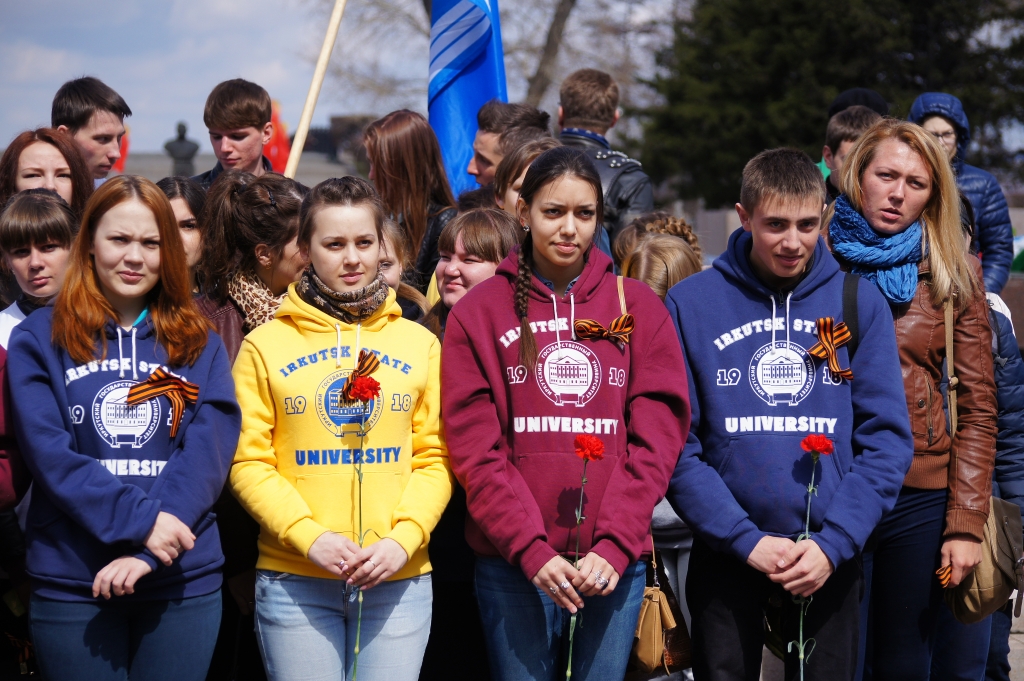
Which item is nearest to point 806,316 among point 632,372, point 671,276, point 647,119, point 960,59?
point 632,372

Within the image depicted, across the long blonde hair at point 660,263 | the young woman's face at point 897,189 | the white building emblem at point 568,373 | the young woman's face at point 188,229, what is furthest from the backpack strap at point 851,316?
the young woman's face at point 188,229

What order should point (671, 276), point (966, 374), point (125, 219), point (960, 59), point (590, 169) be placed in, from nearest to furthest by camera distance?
point (125, 219)
point (590, 169)
point (966, 374)
point (671, 276)
point (960, 59)

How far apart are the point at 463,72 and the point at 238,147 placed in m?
2.00

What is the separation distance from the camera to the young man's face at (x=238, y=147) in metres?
5.11

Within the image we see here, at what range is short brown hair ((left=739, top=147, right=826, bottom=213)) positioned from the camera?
311cm

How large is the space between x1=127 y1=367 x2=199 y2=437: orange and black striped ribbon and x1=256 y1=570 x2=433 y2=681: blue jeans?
524 millimetres

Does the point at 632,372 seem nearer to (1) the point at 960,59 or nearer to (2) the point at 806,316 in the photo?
(2) the point at 806,316

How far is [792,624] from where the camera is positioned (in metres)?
3.06

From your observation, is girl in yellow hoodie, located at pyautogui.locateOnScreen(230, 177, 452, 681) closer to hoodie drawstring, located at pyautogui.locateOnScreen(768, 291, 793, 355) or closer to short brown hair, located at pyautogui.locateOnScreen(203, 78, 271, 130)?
hoodie drawstring, located at pyautogui.locateOnScreen(768, 291, 793, 355)

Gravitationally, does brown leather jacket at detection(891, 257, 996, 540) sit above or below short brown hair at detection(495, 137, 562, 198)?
below

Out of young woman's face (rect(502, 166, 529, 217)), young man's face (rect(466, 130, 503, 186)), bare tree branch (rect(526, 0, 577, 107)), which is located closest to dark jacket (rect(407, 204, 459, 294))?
young woman's face (rect(502, 166, 529, 217))

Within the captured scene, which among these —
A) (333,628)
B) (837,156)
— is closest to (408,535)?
(333,628)

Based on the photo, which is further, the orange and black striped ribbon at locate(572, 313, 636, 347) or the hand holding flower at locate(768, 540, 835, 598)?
the orange and black striped ribbon at locate(572, 313, 636, 347)

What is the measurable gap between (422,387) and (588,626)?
33.6 inches
